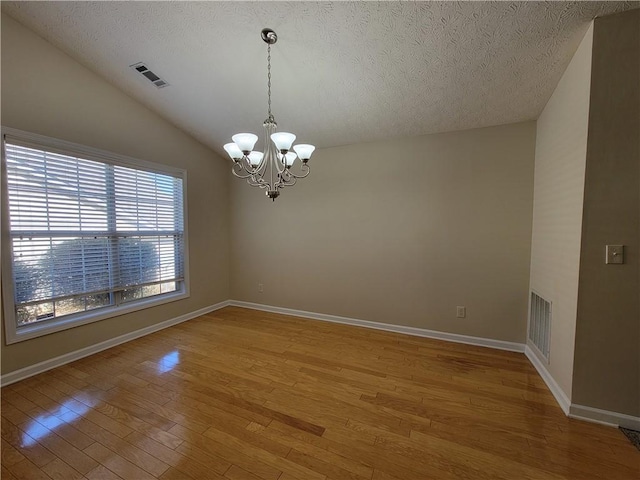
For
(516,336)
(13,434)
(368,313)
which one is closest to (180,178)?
(13,434)

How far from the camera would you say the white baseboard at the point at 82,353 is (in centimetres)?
226

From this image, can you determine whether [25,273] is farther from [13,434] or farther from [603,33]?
[603,33]

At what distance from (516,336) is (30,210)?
195 inches

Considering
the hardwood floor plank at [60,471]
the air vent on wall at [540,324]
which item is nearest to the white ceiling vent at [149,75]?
the hardwood floor plank at [60,471]

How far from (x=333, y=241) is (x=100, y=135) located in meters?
2.94

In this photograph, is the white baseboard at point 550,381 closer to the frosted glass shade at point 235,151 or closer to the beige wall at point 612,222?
the beige wall at point 612,222

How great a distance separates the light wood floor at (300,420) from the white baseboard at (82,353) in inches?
3.8

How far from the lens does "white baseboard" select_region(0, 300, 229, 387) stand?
7.41ft

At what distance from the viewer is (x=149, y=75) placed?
2654mm

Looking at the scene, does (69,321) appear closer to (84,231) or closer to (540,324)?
(84,231)

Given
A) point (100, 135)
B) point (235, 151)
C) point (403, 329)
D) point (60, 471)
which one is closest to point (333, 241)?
point (403, 329)

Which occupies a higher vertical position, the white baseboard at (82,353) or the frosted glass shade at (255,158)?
the frosted glass shade at (255,158)

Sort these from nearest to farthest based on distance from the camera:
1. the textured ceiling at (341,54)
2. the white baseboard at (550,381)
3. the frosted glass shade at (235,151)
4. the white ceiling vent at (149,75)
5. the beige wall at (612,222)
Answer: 1. the beige wall at (612,222)
2. the textured ceiling at (341,54)
3. the white baseboard at (550,381)
4. the frosted glass shade at (235,151)
5. the white ceiling vent at (149,75)

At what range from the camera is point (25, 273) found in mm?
2352
